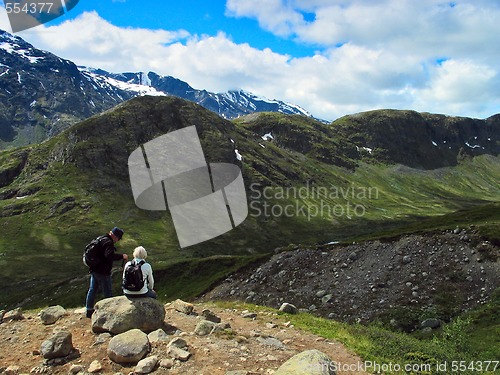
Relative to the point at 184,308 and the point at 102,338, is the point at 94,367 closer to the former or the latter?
the point at 102,338

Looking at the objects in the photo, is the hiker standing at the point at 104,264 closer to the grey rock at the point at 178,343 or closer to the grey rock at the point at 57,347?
the grey rock at the point at 57,347

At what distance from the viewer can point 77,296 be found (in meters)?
86.4

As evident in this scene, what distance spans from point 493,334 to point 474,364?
39.8 ft

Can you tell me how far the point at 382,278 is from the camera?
4053cm

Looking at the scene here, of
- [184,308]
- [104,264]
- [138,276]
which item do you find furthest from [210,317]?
[104,264]

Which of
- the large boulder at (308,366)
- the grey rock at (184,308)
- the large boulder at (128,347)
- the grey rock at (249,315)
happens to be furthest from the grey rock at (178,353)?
the grey rock at (249,315)

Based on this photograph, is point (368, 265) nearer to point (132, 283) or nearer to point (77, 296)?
point (132, 283)

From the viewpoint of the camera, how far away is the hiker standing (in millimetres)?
16672

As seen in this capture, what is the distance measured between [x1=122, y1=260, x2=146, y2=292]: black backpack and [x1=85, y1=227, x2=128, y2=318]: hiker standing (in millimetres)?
741

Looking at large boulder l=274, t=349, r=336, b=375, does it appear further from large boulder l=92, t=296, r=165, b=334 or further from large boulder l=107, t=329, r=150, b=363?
large boulder l=92, t=296, r=165, b=334

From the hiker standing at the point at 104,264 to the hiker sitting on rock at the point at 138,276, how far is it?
777mm

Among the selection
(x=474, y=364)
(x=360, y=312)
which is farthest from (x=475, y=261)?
(x=474, y=364)

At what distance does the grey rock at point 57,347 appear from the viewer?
1383 cm

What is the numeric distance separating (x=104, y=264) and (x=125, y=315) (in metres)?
2.77
